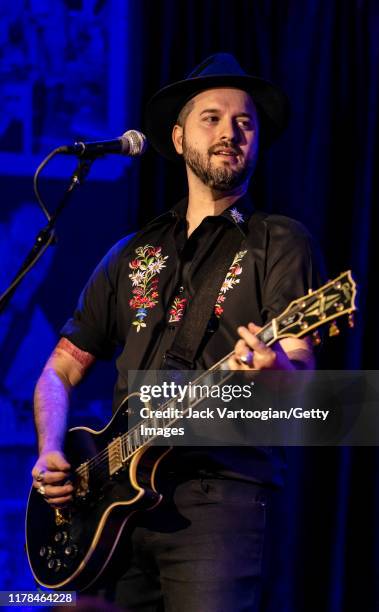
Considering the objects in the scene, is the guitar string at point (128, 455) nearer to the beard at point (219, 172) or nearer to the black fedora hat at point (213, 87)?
the beard at point (219, 172)

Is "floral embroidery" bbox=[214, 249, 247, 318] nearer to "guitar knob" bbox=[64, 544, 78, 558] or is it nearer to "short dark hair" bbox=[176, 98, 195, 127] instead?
"short dark hair" bbox=[176, 98, 195, 127]

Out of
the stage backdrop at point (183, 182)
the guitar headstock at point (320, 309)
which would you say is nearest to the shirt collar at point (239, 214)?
the guitar headstock at point (320, 309)

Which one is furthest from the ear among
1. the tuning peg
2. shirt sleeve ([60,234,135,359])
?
the tuning peg

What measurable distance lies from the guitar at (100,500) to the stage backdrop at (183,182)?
1.01 m

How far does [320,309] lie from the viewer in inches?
78.5

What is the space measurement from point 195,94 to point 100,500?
1429 millimetres

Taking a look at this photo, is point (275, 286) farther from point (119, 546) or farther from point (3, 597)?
point (3, 597)

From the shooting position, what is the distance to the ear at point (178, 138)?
3.12 metres

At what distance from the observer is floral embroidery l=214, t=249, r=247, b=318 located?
8.23ft

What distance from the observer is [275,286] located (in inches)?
96.0

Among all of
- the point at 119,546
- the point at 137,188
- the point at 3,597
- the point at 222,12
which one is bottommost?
the point at 3,597

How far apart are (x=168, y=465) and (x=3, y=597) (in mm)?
961

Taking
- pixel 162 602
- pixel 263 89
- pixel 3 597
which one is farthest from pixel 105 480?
pixel 263 89

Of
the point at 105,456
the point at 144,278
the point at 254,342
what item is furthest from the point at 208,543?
the point at 144,278
